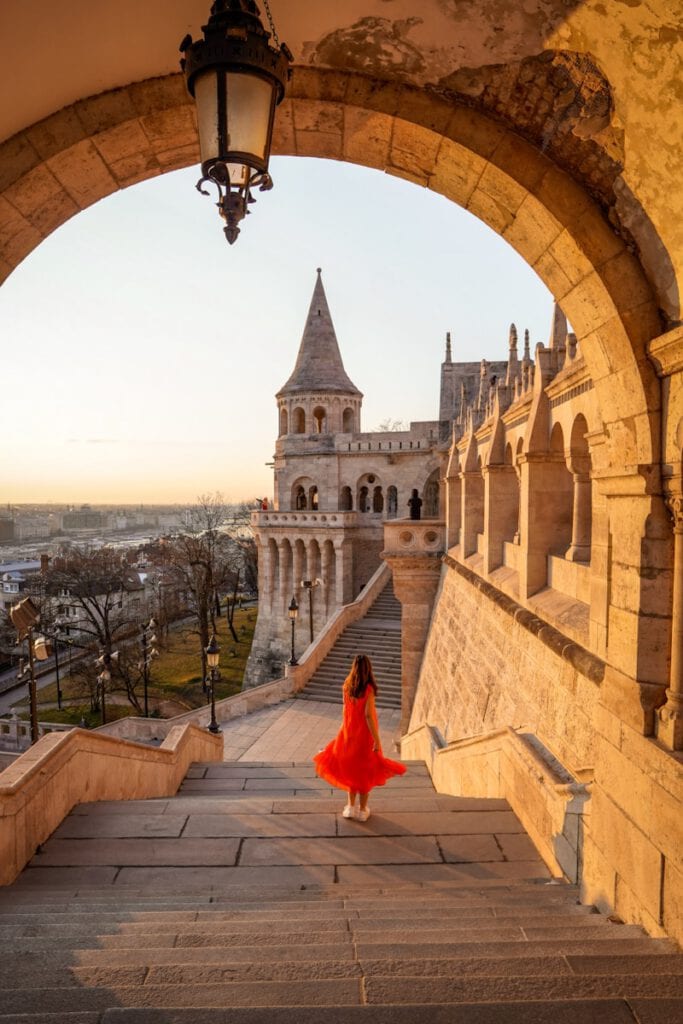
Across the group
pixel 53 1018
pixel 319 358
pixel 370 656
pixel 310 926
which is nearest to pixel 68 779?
pixel 310 926

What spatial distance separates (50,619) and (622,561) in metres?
33.0

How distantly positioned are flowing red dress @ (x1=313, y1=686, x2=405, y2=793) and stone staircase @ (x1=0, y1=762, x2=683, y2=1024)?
336mm

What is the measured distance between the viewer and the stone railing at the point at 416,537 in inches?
628

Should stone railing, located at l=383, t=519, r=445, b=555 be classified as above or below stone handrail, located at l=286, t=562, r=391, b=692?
above

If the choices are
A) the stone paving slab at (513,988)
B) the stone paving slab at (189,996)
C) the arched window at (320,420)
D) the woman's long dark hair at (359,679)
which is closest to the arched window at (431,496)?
the arched window at (320,420)

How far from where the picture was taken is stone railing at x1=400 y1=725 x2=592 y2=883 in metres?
4.20

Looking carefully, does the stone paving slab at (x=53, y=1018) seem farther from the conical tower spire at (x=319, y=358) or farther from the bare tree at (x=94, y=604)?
the conical tower spire at (x=319, y=358)

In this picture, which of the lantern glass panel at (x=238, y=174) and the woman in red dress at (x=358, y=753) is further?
the woman in red dress at (x=358, y=753)

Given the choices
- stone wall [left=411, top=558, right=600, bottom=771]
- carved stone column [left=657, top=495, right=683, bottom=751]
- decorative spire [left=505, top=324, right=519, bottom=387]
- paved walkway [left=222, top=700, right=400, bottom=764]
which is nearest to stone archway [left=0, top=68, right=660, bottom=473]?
carved stone column [left=657, top=495, right=683, bottom=751]

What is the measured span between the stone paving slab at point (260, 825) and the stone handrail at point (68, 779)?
41.8 inches

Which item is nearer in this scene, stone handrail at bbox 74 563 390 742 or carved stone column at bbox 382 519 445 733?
carved stone column at bbox 382 519 445 733

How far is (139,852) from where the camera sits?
4809mm

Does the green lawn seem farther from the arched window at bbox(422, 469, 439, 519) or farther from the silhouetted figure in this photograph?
the silhouetted figure

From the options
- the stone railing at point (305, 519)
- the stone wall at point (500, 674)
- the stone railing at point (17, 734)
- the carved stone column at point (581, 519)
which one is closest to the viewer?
the stone wall at point (500, 674)
